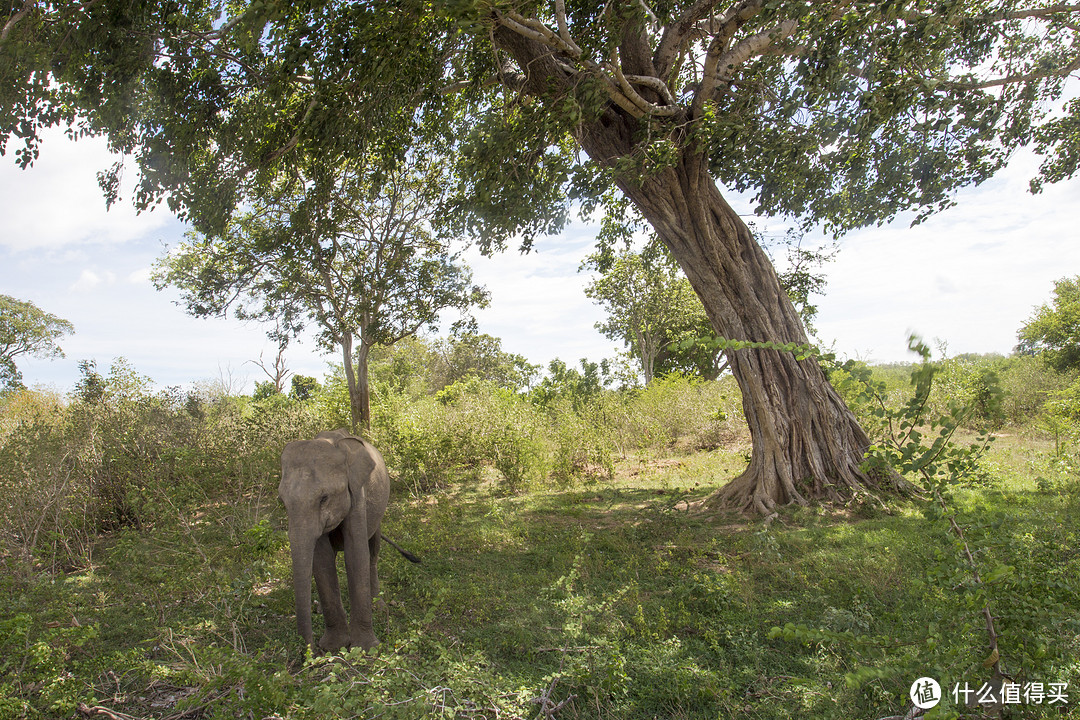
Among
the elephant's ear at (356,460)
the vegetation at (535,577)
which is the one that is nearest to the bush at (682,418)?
the vegetation at (535,577)

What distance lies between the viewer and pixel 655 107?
7.39 m

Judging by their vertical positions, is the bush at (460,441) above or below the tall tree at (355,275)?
below

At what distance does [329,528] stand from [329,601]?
1.88 ft

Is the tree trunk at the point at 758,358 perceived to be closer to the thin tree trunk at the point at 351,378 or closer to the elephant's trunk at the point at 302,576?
the elephant's trunk at the point at 302,576

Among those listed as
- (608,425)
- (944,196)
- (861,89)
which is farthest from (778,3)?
(608,425)

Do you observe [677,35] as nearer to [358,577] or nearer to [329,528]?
[329,528]

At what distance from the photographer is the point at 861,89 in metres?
7.23

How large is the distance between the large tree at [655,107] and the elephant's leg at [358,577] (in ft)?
14.7

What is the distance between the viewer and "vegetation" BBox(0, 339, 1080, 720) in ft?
8.66

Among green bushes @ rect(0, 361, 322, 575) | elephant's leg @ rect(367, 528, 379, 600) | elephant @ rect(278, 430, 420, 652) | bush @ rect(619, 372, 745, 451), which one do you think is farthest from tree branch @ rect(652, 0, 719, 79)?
green bushes @ rect(0, 361, 322, 575)

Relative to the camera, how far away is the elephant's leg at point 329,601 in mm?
4039

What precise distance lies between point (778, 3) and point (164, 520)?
8.64m

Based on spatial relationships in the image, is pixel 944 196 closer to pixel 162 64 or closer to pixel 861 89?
pixel 861 89

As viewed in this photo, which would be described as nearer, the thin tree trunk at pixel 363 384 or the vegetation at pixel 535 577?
the vegetation at pixel 535 577
